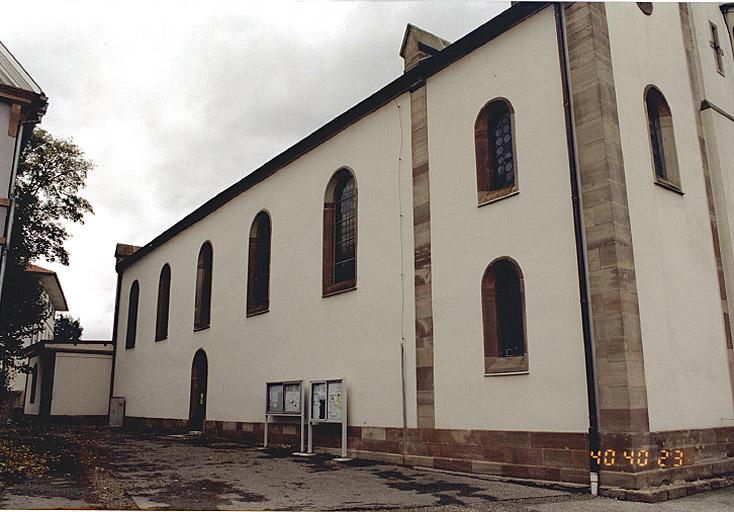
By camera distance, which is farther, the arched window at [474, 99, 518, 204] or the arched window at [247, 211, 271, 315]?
the arched window at [247, 211, 271, 315]

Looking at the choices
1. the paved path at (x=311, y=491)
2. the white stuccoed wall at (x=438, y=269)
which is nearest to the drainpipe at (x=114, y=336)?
the white stuccoed wall at (x=438, y=269)

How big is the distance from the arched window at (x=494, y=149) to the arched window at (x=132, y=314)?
855 inches

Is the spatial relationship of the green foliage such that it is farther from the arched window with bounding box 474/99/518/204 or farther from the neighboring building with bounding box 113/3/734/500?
the arched window with bounding box 474/99/518/204

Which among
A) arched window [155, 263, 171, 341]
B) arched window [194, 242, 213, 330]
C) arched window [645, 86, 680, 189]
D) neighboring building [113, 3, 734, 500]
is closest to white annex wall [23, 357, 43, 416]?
arched window [155, 263, 171, 341]

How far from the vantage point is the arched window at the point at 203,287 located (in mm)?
23266

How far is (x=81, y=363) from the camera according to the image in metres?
31.6

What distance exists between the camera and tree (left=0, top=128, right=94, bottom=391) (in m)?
19.2

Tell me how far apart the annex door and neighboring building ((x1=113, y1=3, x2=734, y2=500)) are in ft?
19.6

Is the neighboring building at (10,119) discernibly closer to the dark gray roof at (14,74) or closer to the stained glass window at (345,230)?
the dark gray roof at (14,74)

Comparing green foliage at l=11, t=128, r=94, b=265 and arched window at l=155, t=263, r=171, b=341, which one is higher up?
green foliage at l=11, t=128, r=94, b=265

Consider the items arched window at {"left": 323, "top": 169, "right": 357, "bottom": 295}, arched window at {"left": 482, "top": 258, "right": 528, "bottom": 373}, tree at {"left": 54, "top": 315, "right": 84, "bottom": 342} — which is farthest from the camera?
tree at {"left": 54, "top": 315, "right": 84, "bottom": 342}

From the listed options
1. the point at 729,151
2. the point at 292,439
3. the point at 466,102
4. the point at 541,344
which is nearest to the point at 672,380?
the point at 541,344

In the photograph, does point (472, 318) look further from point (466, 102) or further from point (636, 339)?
point (466, 102)

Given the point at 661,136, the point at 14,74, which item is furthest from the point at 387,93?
the point at 14,74
